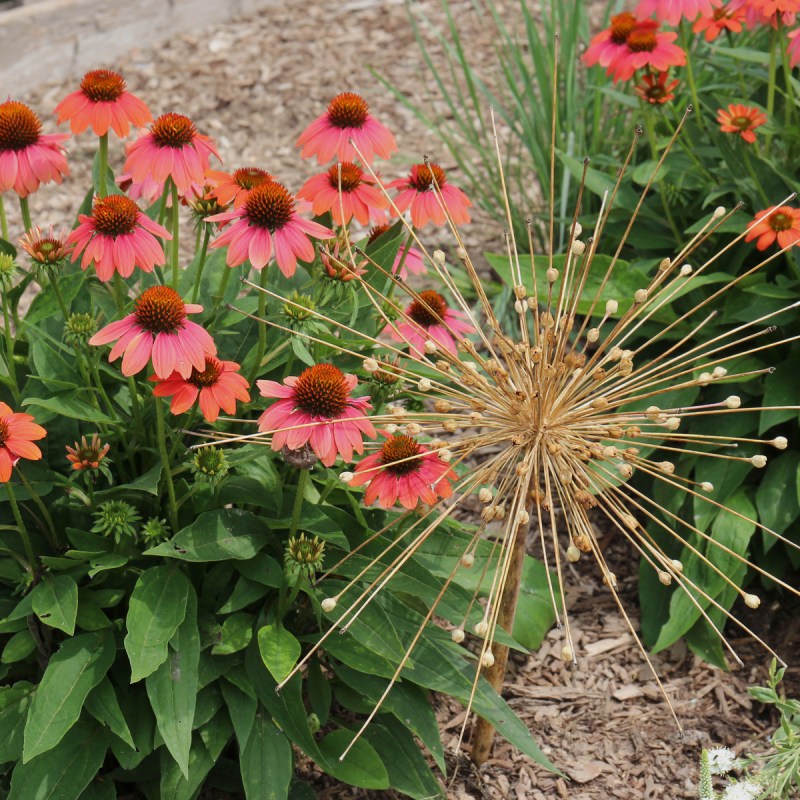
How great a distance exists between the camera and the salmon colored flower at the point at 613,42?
2.97 meters

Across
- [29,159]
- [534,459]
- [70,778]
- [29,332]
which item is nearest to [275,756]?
[70,778]

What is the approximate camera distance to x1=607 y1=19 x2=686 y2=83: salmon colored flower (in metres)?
2.88

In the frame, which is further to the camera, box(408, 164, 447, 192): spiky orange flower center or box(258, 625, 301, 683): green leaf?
box(408, 164, 447, 192): spiky orange flower center

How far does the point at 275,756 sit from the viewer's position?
224cm

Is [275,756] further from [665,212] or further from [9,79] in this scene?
[9,79]

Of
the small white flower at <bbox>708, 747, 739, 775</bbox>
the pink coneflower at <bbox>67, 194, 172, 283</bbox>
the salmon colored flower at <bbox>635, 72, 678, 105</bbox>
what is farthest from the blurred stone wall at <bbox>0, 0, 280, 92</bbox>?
the small white flower at <bbox>708, 747, 739, 775</bbox>

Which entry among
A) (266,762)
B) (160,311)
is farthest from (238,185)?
(266,762)

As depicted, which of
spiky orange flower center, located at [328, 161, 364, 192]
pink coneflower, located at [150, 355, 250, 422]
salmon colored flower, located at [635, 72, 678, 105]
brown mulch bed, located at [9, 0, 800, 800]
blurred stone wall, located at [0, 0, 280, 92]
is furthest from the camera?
blurred stone wall, located at [0, 0, 280, 92]

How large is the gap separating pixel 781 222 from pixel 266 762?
176 cm

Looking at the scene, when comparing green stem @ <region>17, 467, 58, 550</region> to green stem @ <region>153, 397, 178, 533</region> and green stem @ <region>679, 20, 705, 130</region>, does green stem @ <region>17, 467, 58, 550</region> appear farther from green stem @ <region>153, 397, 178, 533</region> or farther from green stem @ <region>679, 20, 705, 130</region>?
green stem @ <region>679, 20, 705, 130</region>

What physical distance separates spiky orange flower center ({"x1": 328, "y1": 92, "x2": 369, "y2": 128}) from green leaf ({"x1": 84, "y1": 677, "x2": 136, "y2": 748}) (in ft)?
4.23

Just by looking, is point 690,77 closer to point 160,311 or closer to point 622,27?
point 622,27

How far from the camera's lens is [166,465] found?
2.14 meters

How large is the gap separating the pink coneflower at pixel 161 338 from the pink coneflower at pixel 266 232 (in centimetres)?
17
